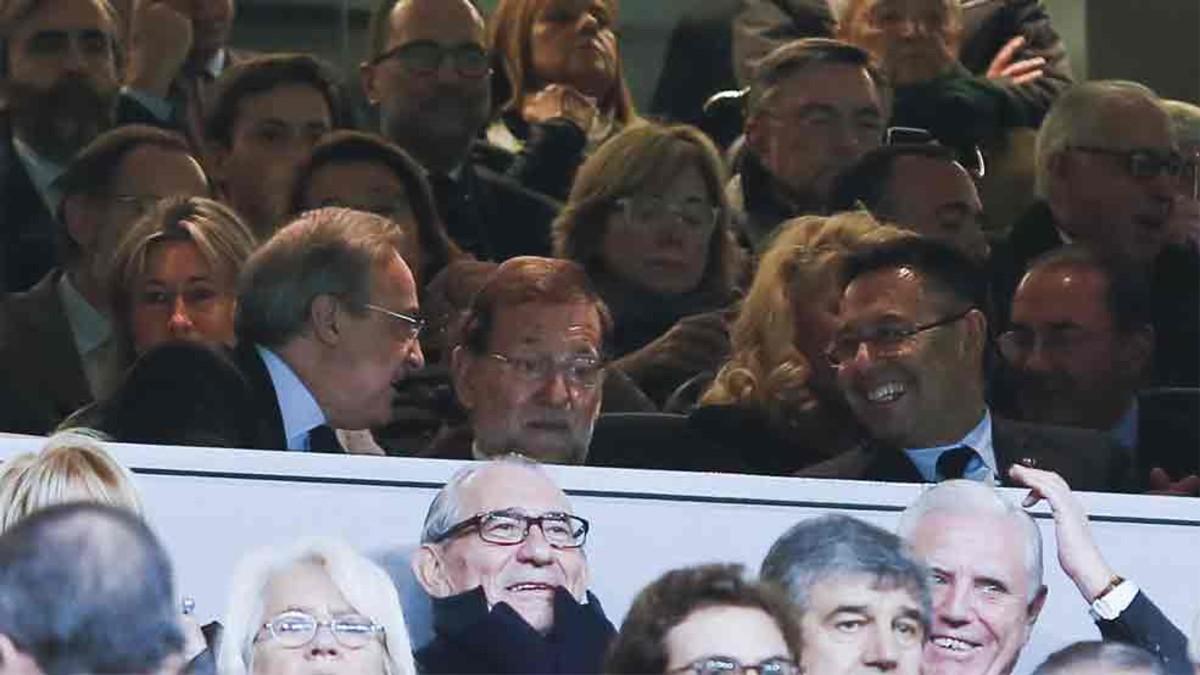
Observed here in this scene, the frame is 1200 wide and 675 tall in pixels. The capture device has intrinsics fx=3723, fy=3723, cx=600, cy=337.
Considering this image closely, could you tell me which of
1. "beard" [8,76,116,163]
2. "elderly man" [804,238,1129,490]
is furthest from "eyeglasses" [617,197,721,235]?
"beard" [8,76,116,163]

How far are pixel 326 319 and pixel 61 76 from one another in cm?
53

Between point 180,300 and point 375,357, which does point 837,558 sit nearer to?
point 375,357

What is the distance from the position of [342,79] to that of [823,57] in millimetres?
724

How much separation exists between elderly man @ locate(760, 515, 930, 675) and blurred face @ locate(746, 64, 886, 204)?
51cm

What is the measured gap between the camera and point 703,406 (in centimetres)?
525

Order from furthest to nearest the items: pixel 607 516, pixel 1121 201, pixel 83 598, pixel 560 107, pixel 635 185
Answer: pixel 1121 201 < pixel 560 107 < pixel 635 185 < pixel 607 516 < pixel 83 598

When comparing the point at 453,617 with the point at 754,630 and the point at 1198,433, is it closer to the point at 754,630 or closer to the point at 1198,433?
the point at 754,630

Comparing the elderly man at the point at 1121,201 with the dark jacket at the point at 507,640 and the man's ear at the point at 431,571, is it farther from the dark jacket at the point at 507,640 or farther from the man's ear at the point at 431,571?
the man's ear at the point at 431,571

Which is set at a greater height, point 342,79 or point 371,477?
point 342,79

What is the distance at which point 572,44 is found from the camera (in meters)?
5.47

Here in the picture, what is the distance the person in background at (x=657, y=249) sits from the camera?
5.30 m

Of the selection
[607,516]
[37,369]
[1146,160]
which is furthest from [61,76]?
[1146,160]

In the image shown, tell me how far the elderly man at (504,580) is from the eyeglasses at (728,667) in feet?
0.47

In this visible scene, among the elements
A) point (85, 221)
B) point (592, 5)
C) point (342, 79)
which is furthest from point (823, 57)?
point (85, 221)
